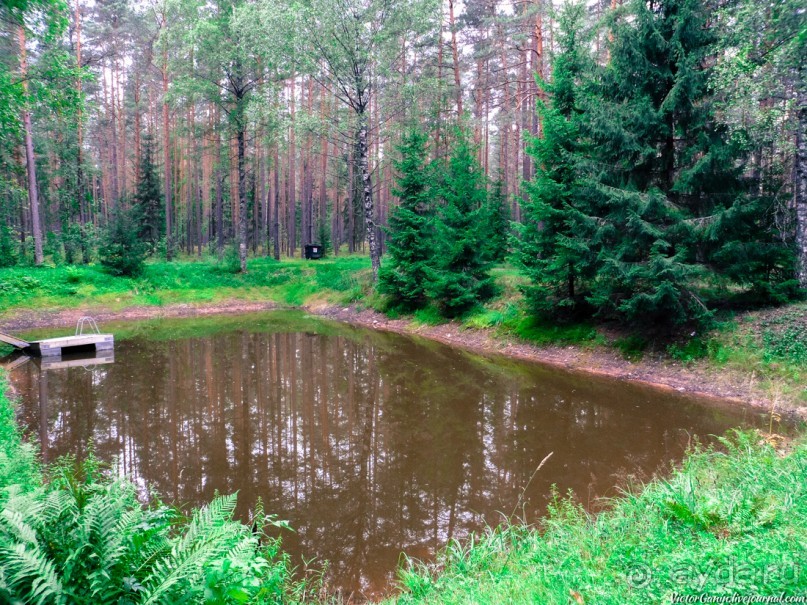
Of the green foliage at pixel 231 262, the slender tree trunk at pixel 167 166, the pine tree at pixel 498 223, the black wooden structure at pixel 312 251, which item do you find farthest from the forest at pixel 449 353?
the black wooden structure at pixel 312 251

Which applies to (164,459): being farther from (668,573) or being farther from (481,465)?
(668,573)

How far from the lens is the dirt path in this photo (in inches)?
354

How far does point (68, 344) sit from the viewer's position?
13.2m

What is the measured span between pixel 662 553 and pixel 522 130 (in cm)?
1359

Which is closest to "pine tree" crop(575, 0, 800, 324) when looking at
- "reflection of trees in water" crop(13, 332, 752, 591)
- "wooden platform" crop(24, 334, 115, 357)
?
"reflection of trees in water" crop(13, 332, 752, 591)

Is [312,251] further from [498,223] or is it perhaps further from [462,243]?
[462,243]

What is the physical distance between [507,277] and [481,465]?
11314 mm

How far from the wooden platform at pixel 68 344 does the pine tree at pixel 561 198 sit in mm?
11977

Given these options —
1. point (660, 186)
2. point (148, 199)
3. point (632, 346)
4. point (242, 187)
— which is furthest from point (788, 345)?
point (148, 199)

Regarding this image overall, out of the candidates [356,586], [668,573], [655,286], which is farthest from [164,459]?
[655,286]

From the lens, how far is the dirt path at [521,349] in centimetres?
900

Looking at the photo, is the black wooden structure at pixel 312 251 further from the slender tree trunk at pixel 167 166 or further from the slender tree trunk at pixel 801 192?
the slender tree trunk at pixel 801 192

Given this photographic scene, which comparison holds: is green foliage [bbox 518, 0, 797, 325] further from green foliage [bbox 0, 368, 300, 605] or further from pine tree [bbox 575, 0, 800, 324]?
green foliage [bbox 0, 368, 300, 605]

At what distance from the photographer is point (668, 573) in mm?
2500
